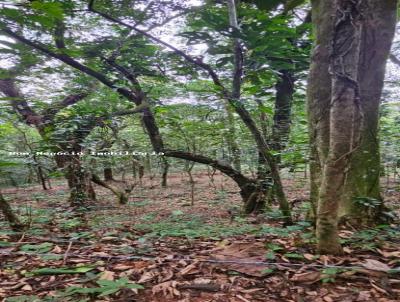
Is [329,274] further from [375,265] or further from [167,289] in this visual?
[167,289]

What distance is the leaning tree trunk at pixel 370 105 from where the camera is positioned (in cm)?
330

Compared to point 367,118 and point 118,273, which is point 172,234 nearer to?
point 118,273

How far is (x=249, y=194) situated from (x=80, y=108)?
3264mm

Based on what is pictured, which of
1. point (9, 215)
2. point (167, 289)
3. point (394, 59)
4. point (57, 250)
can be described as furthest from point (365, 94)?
point (394, 59)

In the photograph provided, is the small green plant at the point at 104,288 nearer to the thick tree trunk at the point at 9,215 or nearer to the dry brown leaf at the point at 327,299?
the dry brown leaf at the point at 327,299

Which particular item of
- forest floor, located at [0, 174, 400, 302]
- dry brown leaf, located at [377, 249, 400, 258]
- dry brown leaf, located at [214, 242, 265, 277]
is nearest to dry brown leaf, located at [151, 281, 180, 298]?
forest floor, located at [0, 174, 400, 302]

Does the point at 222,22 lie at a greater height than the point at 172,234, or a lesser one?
greater

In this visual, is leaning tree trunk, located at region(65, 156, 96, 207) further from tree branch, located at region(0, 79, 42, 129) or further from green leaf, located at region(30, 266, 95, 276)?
green leaf, located at region(30, 266, 95, 276)

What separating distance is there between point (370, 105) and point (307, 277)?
218 cm

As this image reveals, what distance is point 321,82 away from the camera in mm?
3293

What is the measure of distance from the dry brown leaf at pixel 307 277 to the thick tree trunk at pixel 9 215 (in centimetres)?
310

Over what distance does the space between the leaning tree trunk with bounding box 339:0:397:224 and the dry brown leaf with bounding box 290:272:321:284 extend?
4.44 feet

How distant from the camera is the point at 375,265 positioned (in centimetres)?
229

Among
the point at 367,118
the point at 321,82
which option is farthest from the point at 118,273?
the point at 367,118
